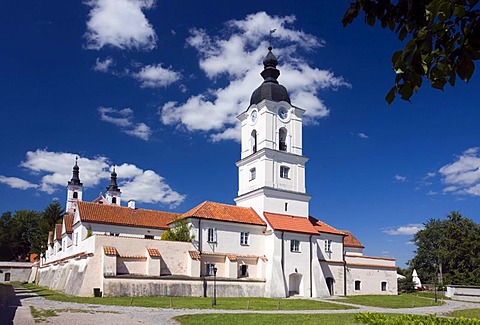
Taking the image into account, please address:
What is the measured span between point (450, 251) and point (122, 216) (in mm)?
43374

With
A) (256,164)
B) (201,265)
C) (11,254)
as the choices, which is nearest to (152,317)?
(201,265)

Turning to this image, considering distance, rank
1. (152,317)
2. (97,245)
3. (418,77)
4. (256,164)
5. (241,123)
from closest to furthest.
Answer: (418,77) < (152,317) < (97,245) < (256,164) < (241,123)

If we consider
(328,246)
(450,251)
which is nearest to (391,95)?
(328,246)

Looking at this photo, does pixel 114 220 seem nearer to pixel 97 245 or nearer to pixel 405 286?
pixel 97 245

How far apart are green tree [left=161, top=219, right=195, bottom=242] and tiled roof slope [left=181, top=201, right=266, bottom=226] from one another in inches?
28.1

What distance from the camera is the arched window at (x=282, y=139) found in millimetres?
41531

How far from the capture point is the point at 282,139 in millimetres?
41938

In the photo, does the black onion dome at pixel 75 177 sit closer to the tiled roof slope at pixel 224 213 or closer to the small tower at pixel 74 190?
the small tower at pixel 74 190

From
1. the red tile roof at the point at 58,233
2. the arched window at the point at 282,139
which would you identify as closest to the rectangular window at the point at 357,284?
the arched window at the point at 282,139

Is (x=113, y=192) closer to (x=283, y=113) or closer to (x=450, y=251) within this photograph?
(x=283, y=113)

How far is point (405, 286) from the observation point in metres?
53.3

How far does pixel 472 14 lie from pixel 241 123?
4055 cm

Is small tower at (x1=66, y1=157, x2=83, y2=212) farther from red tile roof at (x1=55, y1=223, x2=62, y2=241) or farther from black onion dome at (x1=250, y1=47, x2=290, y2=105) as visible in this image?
black onion dome at (x1=250, y1=47, x2=290, y2=105)

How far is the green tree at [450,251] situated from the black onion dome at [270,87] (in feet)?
100
